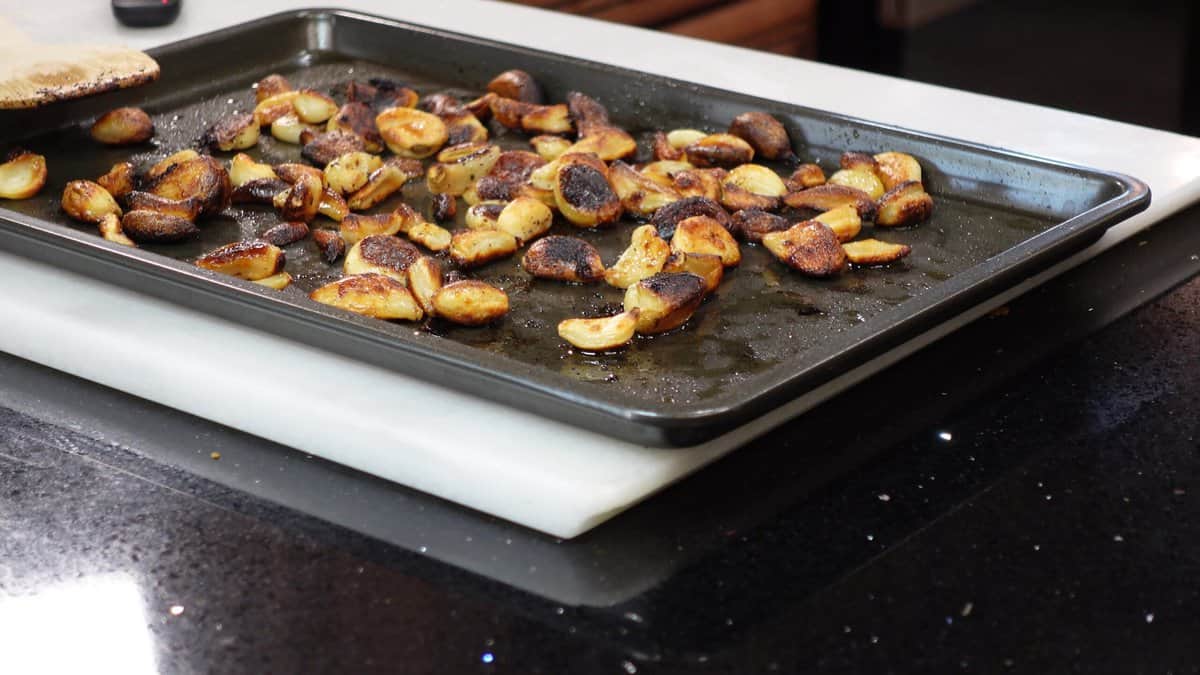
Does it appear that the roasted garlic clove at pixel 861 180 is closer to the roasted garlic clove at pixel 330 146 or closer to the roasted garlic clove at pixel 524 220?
the roasted garlic clove at pixel 524 220

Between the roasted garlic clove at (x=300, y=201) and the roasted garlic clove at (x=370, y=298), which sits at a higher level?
the roasted garlic clove at (x=370, y=298)

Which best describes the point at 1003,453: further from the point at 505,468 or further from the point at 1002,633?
the point at 505,468

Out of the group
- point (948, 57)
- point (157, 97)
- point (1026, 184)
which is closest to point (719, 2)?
point (948, 57)

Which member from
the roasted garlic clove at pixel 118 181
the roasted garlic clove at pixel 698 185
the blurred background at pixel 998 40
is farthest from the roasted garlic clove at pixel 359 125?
the blurred background at pixel 998 40

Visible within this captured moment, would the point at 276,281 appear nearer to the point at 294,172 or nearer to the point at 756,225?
the point at 294,172

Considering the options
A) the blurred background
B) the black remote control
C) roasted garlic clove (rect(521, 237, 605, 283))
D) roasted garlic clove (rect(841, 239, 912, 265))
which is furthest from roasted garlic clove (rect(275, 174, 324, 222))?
the blurred background

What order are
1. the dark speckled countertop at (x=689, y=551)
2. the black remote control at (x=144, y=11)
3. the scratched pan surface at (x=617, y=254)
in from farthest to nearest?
the black remote control at (x=144, y=11)
the scratched pan surface at (x=617, y=254)
the dark speckled countertop at (x=689, y=551)

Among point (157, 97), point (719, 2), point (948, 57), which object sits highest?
point (157, 97)
